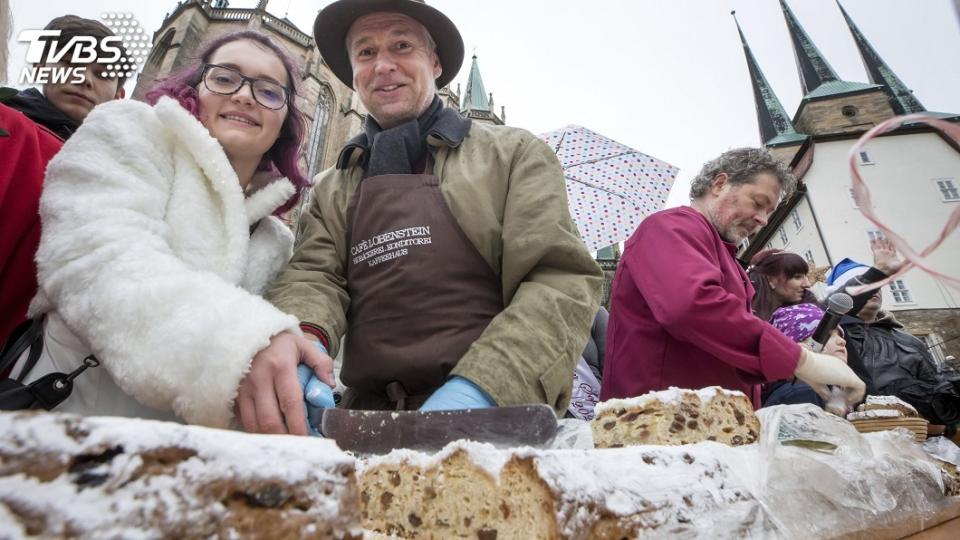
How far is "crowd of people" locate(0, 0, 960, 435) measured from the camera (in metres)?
1.01

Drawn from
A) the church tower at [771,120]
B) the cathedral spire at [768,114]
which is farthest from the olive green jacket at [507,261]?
the cathedral spire at [768,114]

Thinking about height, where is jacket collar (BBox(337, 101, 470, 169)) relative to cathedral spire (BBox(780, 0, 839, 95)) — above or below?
below

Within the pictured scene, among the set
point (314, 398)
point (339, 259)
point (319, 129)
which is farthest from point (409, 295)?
point (319, 129)

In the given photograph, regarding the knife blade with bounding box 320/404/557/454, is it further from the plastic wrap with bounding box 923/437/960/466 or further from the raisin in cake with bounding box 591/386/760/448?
the plastic wrap with bounding box 923/437/960/466

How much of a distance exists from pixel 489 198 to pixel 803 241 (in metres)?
25.3

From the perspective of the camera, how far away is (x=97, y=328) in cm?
101

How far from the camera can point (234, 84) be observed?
5.52 feet

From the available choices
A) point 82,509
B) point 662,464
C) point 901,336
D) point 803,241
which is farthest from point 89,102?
point 803,241

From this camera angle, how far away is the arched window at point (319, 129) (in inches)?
804

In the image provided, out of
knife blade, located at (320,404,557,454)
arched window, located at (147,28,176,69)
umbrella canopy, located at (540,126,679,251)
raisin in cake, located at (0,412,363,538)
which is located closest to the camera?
raisin in cake, located at (0,412,363,538)

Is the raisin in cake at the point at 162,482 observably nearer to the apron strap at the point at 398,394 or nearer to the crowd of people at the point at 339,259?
the crowd of people at the point at 339,259

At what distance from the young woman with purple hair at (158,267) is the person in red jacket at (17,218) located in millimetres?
224

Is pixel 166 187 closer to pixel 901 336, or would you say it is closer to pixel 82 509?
pixel 82 509

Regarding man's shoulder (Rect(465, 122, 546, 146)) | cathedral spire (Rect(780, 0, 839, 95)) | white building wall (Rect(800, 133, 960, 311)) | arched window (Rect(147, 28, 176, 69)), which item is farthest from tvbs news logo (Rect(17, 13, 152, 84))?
cathedral spire (Rect(780, 0, 839, 95))
